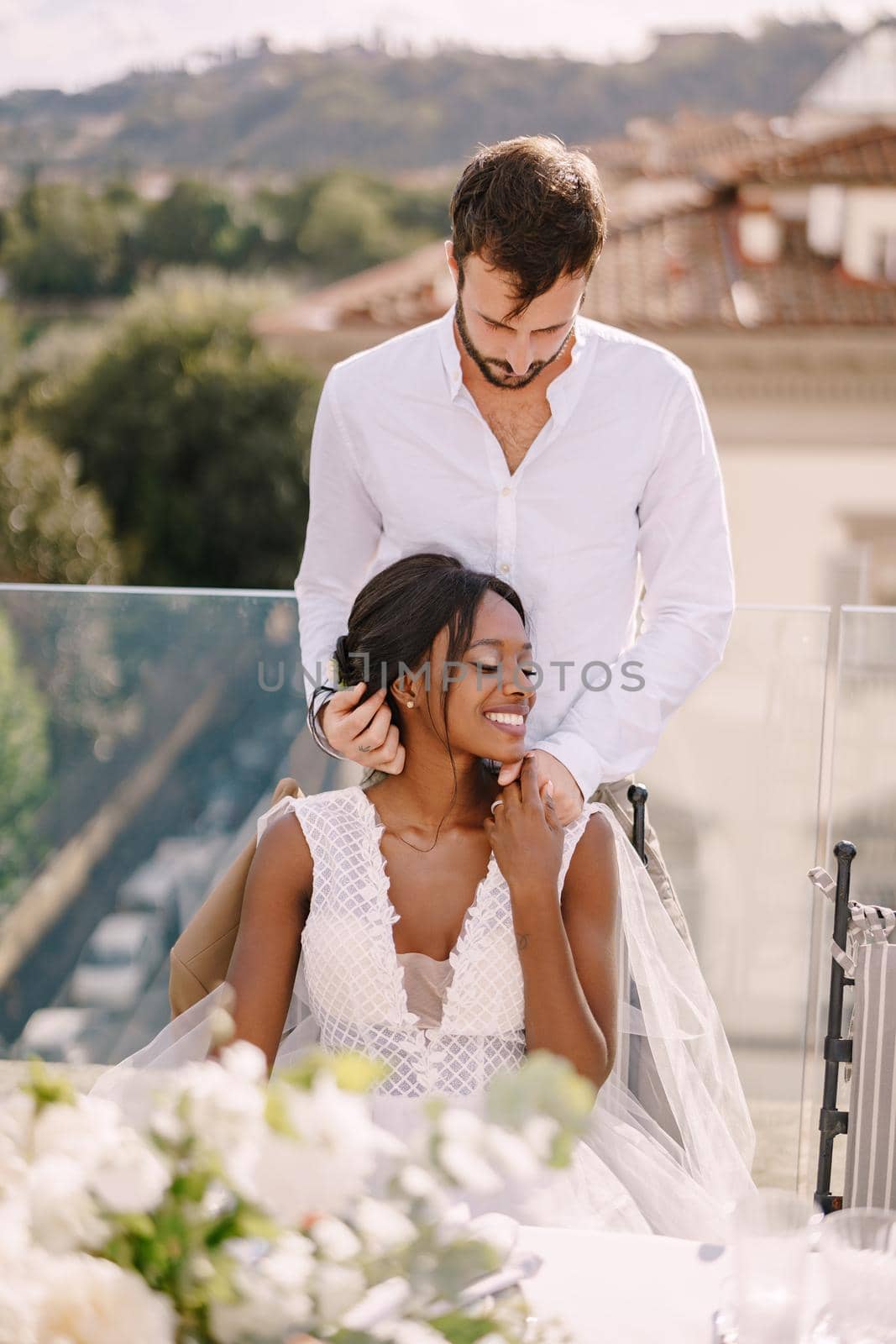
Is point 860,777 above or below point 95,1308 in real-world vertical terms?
above

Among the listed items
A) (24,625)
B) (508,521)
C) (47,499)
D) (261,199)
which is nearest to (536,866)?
(508,521)

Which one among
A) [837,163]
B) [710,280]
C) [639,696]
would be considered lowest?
[639,696]

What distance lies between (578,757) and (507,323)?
571 mm

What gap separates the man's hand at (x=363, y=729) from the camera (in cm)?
187

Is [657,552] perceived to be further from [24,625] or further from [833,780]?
[24,625]

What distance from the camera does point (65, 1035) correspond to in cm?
299

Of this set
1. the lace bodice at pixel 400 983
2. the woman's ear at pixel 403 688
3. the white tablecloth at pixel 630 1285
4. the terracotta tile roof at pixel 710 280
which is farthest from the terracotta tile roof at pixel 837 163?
the white tablecloth at pixel 630 1285

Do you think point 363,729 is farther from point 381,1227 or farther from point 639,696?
point 381,1227

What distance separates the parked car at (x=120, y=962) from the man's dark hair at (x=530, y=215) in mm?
1714

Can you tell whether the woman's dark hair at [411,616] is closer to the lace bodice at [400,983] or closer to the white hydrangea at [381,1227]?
the lace bodice at [400,983]

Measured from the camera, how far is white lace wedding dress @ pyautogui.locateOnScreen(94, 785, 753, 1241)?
5.92 ft

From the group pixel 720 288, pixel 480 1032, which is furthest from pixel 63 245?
pixel 480 1032

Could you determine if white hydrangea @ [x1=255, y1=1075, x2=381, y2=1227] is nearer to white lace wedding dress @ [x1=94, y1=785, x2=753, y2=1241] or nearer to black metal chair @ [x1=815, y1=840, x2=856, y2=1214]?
white lace wedding dress @ [x1=94, y1=785, x2=753, y2=1241]

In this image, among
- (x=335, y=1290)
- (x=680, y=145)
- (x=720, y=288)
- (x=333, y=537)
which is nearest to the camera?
(x=335, y=1290)
